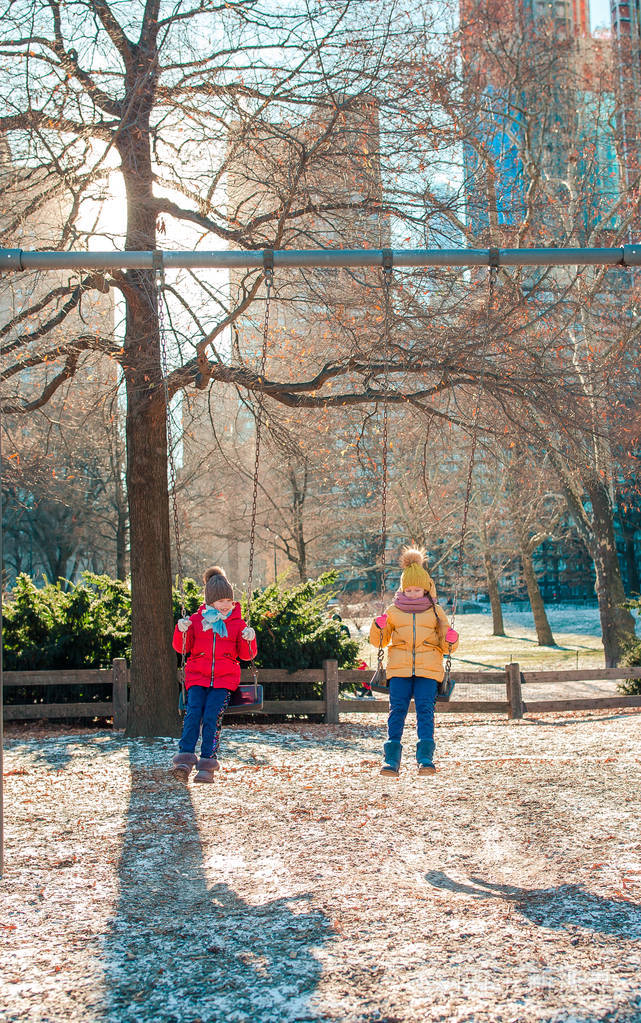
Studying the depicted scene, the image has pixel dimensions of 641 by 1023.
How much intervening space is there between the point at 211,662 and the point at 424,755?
175 cm

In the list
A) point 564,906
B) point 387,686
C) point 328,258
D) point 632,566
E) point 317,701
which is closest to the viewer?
point 564,906

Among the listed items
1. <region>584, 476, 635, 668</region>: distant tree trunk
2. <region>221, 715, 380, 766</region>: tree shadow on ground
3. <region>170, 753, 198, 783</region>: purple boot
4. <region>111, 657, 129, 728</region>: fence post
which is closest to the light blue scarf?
<region>170, 753, 198, 783</region>: purple boot

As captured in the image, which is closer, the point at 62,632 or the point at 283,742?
the point at 283,742

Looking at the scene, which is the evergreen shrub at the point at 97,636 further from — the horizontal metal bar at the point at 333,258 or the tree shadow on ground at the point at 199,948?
the tree shadow on ground at the point at 199,948

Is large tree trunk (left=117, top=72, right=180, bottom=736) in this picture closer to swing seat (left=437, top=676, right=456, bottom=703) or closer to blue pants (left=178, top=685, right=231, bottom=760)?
blue pants (left=178, top=685, right=231, bottom=760)

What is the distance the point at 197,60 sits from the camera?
10.4 m

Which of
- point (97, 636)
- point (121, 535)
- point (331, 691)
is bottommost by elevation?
point (331, 691)

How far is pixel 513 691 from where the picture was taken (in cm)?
1327

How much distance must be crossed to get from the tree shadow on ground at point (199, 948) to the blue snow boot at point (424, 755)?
153 centimetres

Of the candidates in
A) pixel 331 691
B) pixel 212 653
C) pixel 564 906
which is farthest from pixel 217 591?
pixel 331 691

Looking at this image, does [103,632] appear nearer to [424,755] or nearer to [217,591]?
[217,591]

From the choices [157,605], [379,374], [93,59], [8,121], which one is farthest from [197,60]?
[157,605]

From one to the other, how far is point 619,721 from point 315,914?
9224 millimetres

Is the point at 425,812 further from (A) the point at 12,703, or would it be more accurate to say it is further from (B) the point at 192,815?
(A) the point at 12,703
